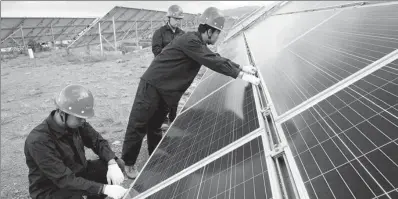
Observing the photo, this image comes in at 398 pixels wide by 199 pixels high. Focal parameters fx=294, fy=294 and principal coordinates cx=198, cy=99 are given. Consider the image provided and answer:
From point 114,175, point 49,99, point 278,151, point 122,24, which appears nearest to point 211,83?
point 114,175

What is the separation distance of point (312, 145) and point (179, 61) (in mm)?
2780

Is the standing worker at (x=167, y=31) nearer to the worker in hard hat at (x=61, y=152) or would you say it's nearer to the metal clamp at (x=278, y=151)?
the worker in hard hat at (x=61, y=152)

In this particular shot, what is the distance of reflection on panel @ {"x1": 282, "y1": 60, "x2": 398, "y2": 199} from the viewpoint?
1.46 meters

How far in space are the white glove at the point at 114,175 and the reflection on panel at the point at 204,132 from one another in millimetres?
339

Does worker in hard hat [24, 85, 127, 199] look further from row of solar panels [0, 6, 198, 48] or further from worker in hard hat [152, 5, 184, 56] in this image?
row of solar panels [0, 6, 198, 48]

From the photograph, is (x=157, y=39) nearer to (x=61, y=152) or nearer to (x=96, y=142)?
(x=96, y=142)

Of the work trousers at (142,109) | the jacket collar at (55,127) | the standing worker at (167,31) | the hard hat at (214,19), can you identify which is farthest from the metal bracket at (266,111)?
the standing worker at (167,31)

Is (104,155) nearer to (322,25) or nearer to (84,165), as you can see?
(84,165)

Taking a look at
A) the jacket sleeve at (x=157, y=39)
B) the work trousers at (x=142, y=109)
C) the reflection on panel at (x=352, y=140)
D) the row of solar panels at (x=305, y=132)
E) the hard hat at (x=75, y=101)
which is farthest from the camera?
the jacket sleeve at (x=157, y=39)

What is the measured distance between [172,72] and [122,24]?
75.2ft

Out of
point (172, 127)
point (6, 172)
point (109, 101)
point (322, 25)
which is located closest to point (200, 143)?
point (172, 127)

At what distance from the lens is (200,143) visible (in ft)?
11.0

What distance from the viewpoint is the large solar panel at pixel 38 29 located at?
71.3ft

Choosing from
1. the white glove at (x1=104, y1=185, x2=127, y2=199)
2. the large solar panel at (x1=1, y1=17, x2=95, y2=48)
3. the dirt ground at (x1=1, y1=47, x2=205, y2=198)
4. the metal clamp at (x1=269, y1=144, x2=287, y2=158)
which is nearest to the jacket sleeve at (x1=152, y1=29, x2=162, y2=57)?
the dirt ground at (x1=1, y1=47, x2=205, y2=198)
